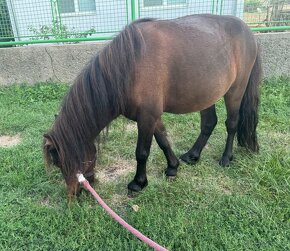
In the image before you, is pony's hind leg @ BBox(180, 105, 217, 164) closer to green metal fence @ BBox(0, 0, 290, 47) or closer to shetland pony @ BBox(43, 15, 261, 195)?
shetland pony @ BBox(43, 15, 261, 195)

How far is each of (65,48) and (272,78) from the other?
371 centimetres

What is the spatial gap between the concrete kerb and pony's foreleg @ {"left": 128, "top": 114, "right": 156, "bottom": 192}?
10.00ft

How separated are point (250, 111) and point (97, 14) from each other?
3784 millimetres

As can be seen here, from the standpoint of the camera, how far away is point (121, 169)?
3104 mm

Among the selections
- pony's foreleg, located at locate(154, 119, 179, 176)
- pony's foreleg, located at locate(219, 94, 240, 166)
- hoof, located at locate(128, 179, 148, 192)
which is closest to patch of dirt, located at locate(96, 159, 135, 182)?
hoof, located at locate(128, 179, 148, 192)

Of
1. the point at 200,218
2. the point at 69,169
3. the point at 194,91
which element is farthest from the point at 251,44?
the point at 69,169

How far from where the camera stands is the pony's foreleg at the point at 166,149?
2.78 meters

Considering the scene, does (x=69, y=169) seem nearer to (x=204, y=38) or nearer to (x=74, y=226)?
(x=74, y=226)

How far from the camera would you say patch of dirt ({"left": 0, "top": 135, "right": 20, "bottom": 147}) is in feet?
11.8

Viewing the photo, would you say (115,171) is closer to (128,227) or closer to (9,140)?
(128,227)

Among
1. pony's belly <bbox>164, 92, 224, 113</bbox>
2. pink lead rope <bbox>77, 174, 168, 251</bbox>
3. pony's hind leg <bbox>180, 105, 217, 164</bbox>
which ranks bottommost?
pony's hind leg <bbox>180, 105, 217, 164</bbox>

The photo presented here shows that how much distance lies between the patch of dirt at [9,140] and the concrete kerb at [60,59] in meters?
1.79

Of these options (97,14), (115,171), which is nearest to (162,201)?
(115,171)

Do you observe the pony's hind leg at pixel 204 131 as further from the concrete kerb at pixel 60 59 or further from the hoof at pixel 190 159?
the concrete kerb at pixel 60 59
